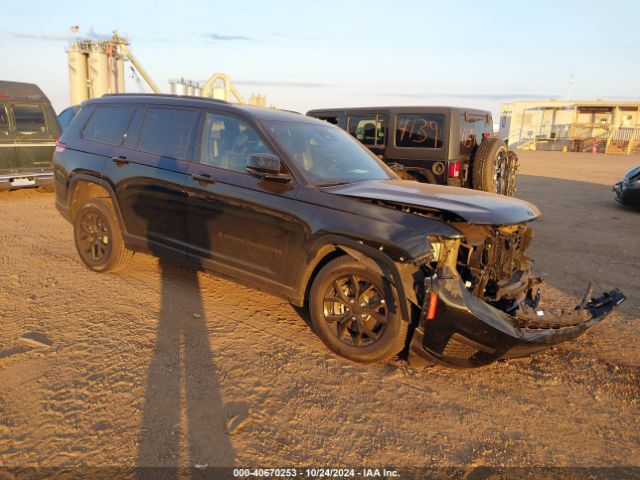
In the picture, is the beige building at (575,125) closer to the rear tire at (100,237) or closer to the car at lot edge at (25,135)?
the car at lot edge at (25,135)

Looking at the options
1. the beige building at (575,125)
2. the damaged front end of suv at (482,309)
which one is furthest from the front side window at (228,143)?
the beige building at (575,125)

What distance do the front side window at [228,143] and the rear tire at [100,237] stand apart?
1463 millimetres

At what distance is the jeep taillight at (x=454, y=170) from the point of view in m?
8.25

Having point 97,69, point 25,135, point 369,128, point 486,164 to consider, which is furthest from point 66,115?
point 97,69

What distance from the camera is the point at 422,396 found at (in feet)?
10.6

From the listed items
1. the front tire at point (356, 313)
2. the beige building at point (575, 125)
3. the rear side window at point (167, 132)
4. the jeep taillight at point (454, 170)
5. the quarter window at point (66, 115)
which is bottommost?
the front tire at point (356, 313)

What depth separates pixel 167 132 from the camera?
4.68 m

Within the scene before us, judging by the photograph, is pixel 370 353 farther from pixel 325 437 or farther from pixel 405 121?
pixel 405 121

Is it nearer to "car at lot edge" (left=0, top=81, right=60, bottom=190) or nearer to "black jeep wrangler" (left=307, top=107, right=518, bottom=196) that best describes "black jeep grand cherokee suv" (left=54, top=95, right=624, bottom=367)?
"black jeep wrangler" (left=307, top=107, right=518, bottom=196)

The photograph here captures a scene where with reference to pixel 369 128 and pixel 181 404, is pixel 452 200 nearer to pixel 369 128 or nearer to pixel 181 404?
pixel 181 404

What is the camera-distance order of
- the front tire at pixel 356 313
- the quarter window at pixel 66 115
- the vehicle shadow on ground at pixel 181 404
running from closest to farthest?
the vehicle shadow on ground at pixel 181 404, the front tire at pixel 356 313, the quarter window at pixel 66 115

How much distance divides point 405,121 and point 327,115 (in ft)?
5.94

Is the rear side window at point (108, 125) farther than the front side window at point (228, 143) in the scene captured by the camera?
Yes

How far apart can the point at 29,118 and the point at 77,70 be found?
38.5m
